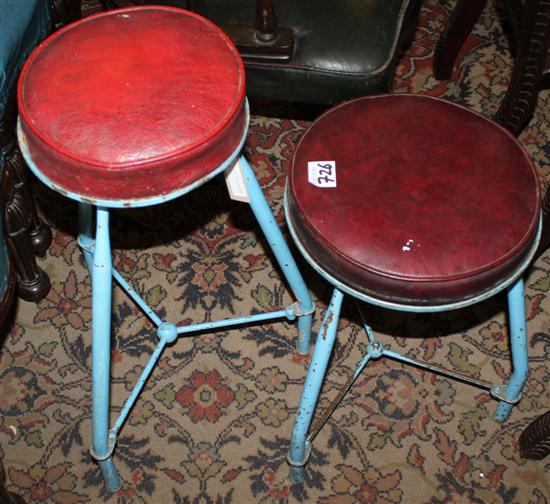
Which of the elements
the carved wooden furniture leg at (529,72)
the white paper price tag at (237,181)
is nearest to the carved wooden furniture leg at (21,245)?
the white paper price tag at (237,181)

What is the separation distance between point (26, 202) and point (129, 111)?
65 centimetres

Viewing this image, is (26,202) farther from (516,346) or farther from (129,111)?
(516,346)

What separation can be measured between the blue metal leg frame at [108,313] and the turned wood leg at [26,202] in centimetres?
17

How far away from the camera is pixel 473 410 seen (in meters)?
1.56

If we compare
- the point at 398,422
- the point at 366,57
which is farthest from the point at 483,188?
the point at 398,422

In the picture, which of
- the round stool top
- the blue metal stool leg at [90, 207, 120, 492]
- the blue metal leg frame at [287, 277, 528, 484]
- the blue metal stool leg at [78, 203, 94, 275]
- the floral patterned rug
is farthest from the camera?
the floral patterned rug

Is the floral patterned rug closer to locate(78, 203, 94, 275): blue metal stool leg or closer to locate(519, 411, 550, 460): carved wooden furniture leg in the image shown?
locate(519, 411, 550, 460): carved wooden furniture leg

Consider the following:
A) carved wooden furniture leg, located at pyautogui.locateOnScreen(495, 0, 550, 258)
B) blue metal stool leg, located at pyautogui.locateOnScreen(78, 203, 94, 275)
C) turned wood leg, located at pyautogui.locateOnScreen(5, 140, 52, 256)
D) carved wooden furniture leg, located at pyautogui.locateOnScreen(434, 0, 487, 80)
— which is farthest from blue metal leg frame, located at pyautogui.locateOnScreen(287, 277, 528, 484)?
carved wooden furniture leg, located at pyautogui.locateOnScreen(434, 0, 487, 80)

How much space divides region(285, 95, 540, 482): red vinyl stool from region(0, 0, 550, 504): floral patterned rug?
0.39m

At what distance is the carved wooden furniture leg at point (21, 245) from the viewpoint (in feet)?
4.77

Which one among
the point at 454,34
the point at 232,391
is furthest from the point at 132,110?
the point at 454,34

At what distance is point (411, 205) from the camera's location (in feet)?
3.46

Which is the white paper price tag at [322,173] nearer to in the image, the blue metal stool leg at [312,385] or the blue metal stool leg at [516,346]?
the blue metal stool leg at [312,385]

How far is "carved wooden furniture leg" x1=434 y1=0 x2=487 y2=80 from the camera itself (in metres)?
1.93
